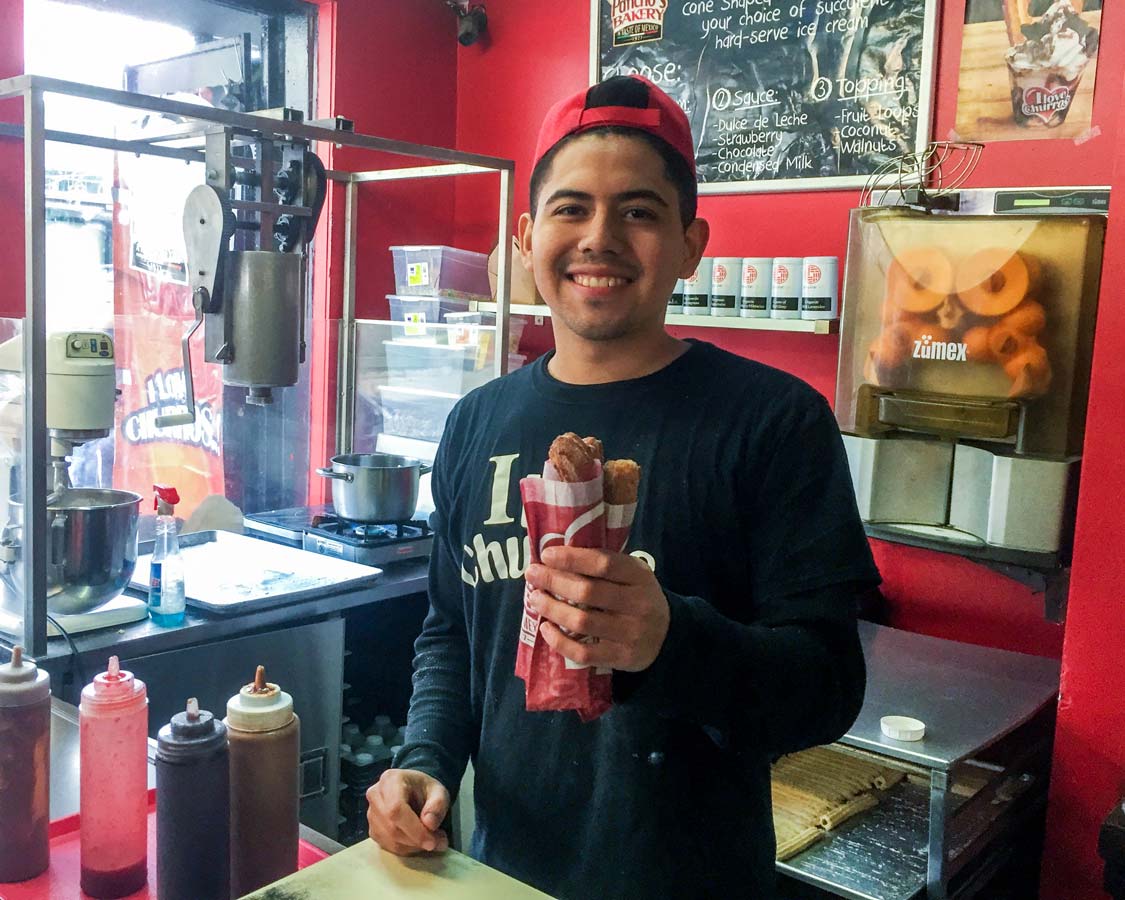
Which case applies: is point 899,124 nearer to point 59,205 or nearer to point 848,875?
point 848,875

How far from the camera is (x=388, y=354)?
3154mm

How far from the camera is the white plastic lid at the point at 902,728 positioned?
1755 mm

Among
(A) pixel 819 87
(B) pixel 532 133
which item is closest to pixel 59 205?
(B) pixel 532 133

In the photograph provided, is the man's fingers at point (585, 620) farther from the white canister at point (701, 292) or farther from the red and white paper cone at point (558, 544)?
the white canister at point (701, 292)

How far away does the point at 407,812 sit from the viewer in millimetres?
1016

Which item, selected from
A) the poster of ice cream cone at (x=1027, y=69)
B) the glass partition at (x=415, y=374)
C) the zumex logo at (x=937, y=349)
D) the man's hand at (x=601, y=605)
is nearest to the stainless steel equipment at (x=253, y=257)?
the glass partition at (x=415, y=374)

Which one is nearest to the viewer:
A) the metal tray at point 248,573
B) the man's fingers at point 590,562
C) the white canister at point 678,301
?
the man's fingers at point 590,562

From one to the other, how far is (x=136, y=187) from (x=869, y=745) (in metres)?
2.66

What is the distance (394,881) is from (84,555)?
119 cm

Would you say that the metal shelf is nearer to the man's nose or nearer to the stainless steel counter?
the stainless steel counter

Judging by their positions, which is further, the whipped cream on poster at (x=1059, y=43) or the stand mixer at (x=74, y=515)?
the whipped cream on poster at (x=1059, y=43)

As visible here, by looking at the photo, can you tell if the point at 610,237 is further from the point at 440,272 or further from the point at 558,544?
the point at 440,272

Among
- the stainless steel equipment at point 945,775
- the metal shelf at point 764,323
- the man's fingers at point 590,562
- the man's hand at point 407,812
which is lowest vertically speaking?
the stainless steel equipment at point 945,775

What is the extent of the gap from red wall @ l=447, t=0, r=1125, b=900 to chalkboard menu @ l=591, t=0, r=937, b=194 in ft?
0.21
